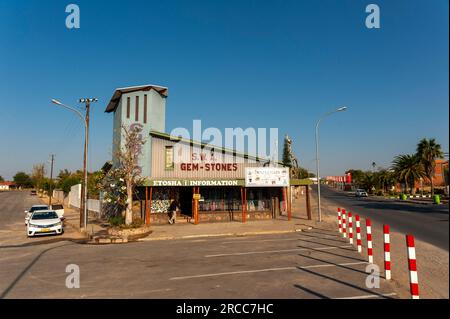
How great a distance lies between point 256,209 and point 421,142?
3989 centimetres

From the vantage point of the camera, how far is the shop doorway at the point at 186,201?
953 inches

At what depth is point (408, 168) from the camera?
5666 centimetres

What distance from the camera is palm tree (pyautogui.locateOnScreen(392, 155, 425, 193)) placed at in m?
55.6

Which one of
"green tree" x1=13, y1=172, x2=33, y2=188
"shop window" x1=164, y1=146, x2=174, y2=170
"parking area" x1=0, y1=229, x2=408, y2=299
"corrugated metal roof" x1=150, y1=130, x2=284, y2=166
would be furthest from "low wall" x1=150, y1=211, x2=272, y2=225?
"green tree" x1=13, y1=172, x2=33, y2=188

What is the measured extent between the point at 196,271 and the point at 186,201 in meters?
15.6

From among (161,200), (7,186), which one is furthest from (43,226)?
(7,186)

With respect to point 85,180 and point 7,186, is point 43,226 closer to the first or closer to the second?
point 85,180

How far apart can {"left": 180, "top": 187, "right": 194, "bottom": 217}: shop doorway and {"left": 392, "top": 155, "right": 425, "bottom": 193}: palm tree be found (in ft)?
151

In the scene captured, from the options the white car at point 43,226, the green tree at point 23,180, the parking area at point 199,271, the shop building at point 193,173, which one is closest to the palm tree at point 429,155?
the shop building at point 193,173

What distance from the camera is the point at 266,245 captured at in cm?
1332

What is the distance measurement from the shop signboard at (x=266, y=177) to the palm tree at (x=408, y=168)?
42627 millimetres
